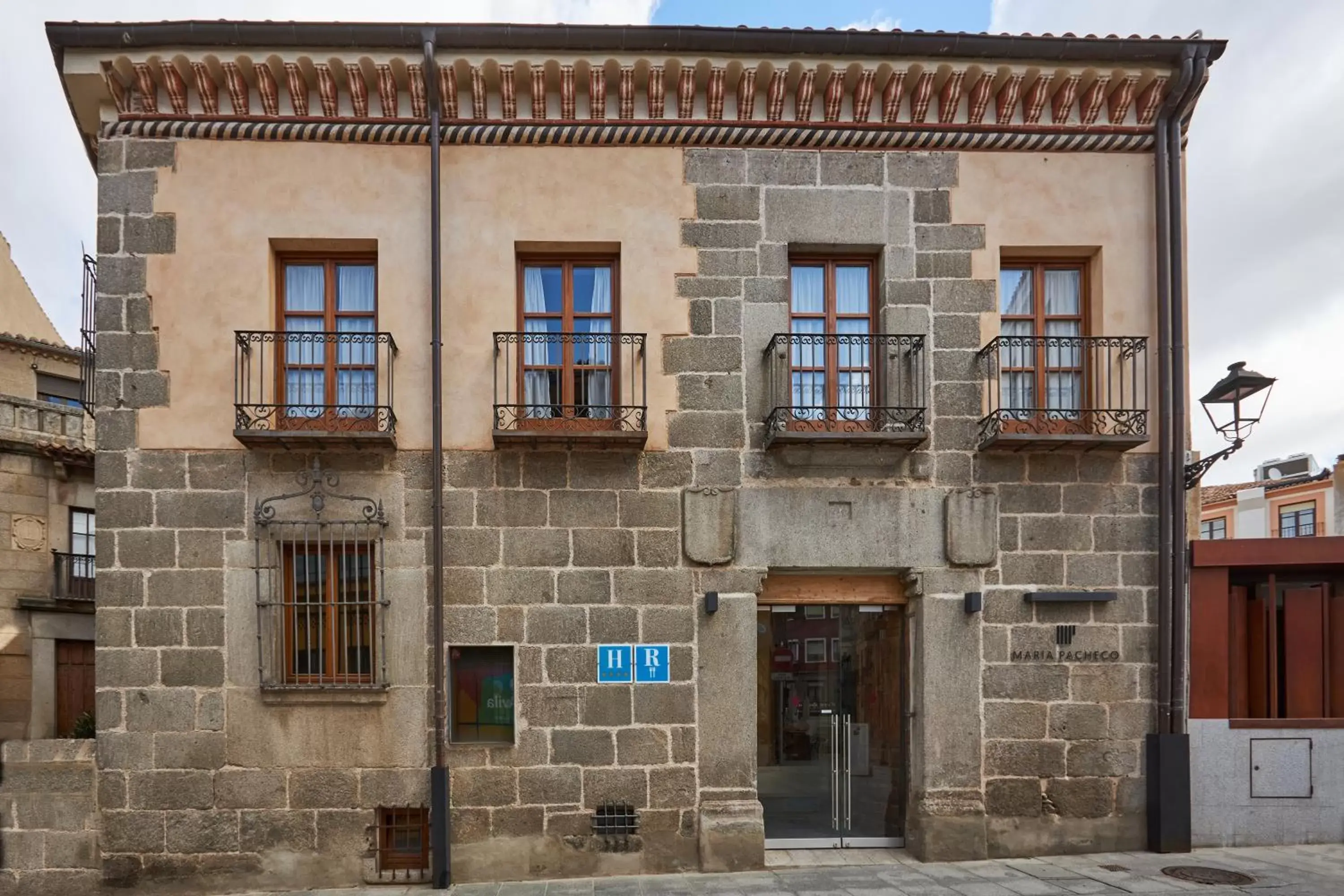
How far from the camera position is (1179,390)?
24.2ft

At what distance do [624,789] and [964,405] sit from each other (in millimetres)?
4829

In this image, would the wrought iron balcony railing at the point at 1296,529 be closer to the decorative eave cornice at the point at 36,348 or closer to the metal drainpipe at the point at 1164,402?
the metal drainpipe at the point at 1164,402

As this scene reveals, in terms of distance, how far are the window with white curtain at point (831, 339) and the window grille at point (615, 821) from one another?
396 cm

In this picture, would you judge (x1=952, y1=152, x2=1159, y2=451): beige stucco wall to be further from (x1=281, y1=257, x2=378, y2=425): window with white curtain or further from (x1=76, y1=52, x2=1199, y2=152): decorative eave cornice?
(x1=281, y1=257, x2=378, y2=425): window with white curtain

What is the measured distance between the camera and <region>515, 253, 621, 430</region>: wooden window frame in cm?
713

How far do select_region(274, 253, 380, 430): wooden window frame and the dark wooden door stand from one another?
940 centimetres

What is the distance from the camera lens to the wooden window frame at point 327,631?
686 centimetres

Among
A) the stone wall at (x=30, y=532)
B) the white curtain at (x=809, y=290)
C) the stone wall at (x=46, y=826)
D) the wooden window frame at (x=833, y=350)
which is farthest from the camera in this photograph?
the stone wall at (x=30, y=532)

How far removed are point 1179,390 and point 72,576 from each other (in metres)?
16.5

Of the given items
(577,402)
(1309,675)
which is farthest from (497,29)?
(1309,675)

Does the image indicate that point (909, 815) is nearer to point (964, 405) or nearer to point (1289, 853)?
point (1289, 853)

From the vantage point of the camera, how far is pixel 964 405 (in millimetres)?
7258

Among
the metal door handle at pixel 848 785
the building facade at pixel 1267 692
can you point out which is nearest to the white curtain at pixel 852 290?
the building facade at pixel 1267 692

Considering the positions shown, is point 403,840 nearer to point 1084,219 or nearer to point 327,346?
point 327,346
